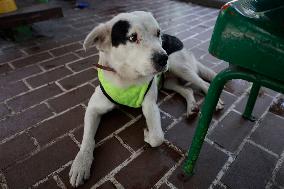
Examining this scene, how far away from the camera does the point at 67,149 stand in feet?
6.23

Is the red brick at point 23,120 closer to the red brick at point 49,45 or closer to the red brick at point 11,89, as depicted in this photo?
the red brick at point 11,89

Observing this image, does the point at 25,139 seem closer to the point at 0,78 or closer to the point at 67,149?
the point at 67,149

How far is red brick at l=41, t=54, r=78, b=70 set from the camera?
3110 mm

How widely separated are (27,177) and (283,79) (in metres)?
1.70

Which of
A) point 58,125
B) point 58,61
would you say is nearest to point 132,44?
point 58,125

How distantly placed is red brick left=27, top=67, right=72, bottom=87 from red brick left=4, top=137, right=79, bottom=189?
1.07m

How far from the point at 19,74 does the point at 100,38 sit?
1556 mm

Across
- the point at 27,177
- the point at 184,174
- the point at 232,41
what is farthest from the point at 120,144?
the point at 232,41

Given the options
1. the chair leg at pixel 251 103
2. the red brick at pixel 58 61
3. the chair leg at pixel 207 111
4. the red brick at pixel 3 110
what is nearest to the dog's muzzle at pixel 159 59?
the chair leg at pixel 207 111

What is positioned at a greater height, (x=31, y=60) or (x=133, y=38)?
(x=133, y=38)

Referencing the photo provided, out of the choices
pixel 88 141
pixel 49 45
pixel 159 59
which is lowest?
pixel 49 45

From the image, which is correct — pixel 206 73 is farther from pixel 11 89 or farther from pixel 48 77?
pixel 11 89

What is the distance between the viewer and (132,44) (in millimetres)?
1741

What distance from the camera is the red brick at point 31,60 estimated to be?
314 cm
